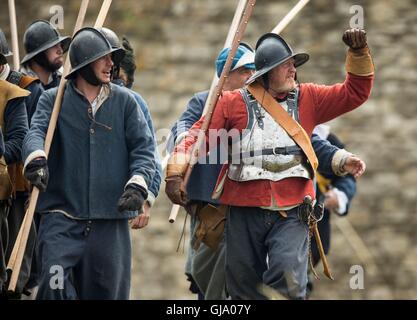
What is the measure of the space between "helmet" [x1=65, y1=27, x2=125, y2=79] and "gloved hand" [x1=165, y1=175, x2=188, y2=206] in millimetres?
→ 909

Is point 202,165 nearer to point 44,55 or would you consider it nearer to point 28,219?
point 28,219

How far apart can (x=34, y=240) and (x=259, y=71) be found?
6.91 ft

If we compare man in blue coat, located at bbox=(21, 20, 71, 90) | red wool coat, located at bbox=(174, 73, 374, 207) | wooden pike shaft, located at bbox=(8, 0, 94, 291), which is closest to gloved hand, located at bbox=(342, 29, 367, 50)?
red wool coat, located at bbox=(174, 73, 374, 207)

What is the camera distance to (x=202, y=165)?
11.5 m

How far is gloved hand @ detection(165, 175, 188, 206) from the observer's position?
10.6m

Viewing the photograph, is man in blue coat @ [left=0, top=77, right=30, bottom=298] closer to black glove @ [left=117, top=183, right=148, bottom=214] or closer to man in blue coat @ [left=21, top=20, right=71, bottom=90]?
black glove @ [left=117, top=183, right=148, bottom=214]

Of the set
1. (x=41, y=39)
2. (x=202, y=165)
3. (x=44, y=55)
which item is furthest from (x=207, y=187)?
(x=41, y=39)

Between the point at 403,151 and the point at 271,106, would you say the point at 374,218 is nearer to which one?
the point at 403,151

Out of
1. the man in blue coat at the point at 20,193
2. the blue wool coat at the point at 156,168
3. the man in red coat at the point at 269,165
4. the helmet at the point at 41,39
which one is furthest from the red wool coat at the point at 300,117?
the helmet at the point at 41,39

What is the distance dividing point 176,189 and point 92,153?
0.57 meters

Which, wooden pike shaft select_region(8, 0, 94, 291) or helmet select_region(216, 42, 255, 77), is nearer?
wooden pike shaft select_region(8, 0, 94, 291)

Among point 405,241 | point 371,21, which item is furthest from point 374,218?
point 371,21

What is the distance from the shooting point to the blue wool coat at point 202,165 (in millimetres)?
11023

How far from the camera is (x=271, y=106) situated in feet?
34.8
